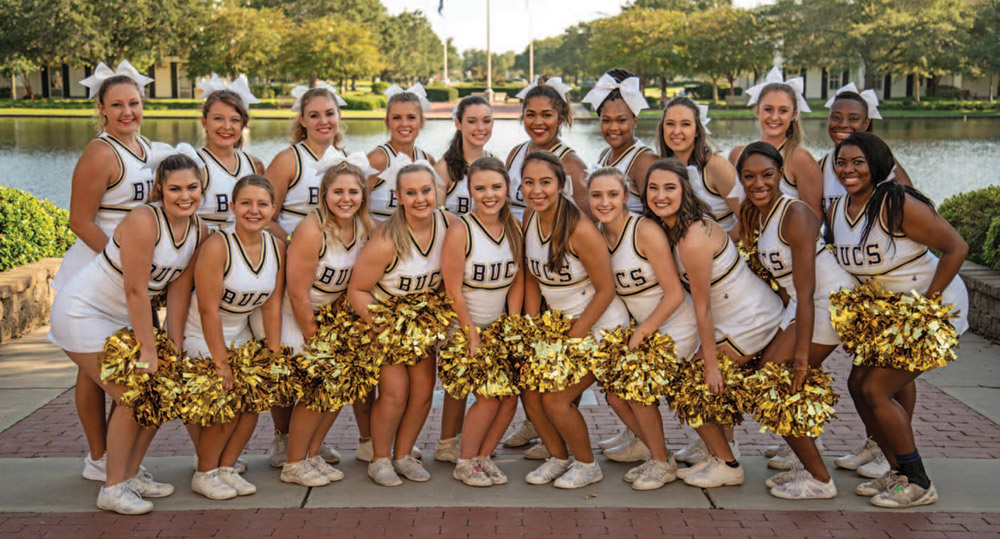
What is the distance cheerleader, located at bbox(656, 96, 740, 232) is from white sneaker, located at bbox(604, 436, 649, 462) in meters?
1.27

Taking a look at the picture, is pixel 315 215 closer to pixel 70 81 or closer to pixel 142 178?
pixel 142 178

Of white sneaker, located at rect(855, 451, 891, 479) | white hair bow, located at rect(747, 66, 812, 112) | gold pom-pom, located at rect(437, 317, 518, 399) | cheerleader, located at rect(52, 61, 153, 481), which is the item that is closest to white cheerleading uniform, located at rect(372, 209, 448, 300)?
gold pom-pom, located at rect(437, 317, 518, 399)

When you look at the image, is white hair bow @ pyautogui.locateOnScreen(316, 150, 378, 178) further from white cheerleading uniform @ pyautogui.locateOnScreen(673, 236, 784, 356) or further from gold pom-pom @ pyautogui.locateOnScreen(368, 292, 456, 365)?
white cheerleading uniform @ pyautogui.locateOnScreen(673, 236, 784, 356)

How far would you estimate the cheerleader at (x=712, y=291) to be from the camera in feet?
14.7

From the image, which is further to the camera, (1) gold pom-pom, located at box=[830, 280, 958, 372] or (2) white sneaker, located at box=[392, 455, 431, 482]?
(2) white sneaker, located at box=[392, 455, 431, 482]

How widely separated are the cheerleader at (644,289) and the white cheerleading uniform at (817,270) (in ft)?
1.50

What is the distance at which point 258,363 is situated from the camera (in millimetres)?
4496

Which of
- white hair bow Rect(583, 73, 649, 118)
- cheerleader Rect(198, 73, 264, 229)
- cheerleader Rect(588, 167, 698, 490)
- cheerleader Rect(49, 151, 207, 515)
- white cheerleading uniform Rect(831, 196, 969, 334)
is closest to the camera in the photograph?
cheerleader Rect(49, 151, 207, 515)

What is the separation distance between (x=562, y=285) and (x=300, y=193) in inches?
60.1

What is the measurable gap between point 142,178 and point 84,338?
91 cm

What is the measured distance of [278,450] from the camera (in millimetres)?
4988

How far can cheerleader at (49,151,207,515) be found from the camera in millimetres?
4301

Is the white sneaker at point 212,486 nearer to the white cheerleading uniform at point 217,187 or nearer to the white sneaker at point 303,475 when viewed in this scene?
the white sneaker at point 303,475

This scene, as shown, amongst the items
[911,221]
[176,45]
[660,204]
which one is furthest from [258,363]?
[176,45]
